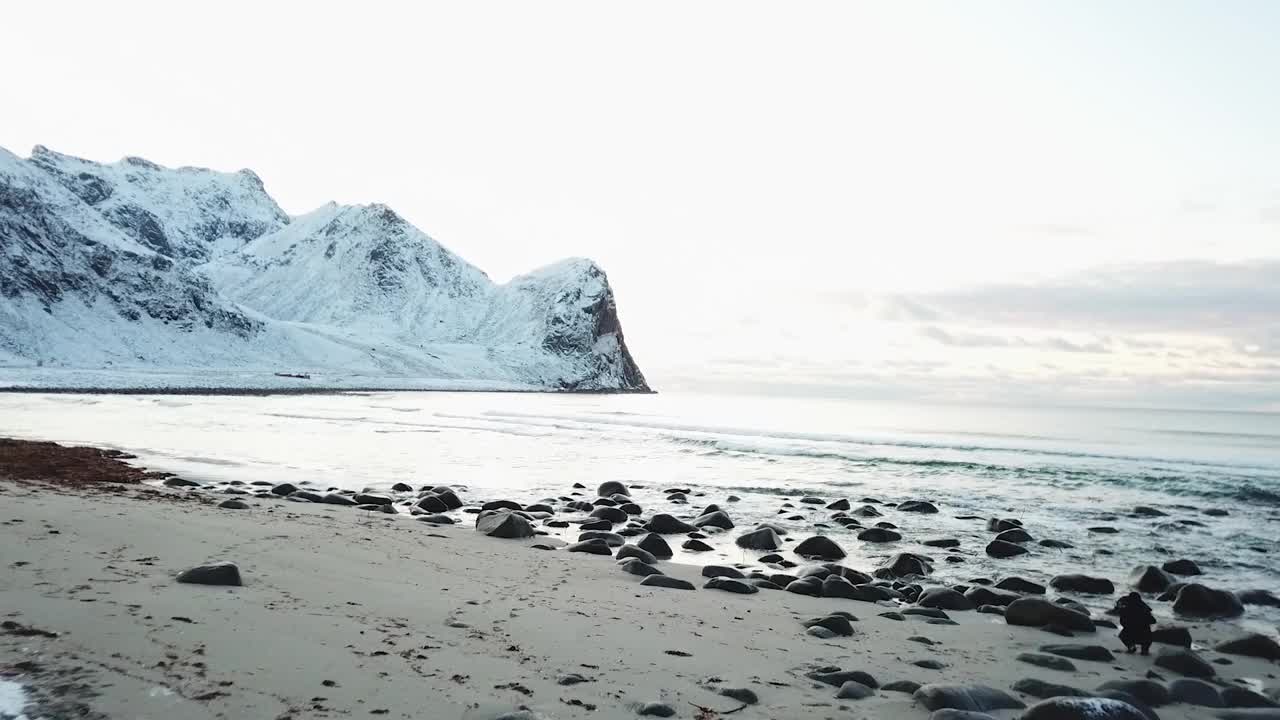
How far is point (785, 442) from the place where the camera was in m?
45.0

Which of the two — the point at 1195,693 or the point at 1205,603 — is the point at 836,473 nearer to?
the point at 1205,603

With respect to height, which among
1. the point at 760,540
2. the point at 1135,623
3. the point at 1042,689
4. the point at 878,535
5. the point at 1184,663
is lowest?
the point at 760,540

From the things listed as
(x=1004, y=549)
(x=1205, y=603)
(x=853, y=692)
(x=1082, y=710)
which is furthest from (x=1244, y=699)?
(x=1004, y=549)

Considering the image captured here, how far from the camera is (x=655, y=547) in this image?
13789 millimetres

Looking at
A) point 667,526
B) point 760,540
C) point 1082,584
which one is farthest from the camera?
point 667,526

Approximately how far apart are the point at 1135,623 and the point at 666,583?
18.1 ft

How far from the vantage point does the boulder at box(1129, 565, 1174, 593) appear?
12.0 m

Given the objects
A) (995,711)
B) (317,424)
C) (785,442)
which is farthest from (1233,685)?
(317,424)

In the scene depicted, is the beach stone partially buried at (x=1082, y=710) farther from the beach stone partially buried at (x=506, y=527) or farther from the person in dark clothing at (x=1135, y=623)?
the beach stone partially buried at (x=506, y=527)

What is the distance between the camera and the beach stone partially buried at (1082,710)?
19.6 feet

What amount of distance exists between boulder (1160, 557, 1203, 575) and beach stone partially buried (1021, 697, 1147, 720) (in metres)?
8.89

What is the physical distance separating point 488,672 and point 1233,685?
23.4 ft

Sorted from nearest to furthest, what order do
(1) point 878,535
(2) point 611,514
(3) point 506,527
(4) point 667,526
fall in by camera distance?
(3) point 506,527, (1) point 878,535, (4) point 667,526, (2) point 611,514

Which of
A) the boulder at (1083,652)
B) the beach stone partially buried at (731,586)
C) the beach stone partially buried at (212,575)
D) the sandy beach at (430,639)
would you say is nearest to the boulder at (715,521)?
the sandy beach at (430,639)
